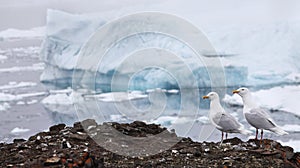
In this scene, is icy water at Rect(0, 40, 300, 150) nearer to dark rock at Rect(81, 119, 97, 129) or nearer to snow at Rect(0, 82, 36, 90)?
snow at Rect(0, 82, 36, 90)

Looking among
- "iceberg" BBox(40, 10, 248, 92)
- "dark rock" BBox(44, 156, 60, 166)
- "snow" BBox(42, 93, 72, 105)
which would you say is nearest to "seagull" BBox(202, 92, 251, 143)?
"dark rock" BBox(44, 156, 60, 166)

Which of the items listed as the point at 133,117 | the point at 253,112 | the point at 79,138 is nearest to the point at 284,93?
the point at 133,117

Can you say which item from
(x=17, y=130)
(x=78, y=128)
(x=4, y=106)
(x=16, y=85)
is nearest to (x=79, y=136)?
(x=78, y=128)

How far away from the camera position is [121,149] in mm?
2562

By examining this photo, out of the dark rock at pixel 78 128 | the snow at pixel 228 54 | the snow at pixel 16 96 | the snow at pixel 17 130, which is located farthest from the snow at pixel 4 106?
the dark rock at pixel 78 128

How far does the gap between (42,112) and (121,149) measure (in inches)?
251

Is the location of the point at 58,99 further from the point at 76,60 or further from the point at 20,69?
the point at 20,69

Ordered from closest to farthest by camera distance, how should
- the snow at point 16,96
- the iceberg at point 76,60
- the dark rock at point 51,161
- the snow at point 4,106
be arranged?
the dark rock at point 51,161 < the iceberg at point 76,60 < the snow at point 4,106 < the snow at point 16,96

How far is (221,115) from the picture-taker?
9.68 feet

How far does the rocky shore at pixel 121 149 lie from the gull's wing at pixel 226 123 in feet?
0.32

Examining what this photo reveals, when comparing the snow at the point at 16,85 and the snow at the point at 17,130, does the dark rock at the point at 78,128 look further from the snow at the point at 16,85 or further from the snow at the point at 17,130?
the snow at the point at 16,85

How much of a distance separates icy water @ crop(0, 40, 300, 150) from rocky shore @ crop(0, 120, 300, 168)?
103 centimetres

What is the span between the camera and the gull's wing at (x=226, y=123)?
289cm

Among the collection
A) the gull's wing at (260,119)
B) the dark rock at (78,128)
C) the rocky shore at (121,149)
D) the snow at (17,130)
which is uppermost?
the gull's wing at (260,119)
